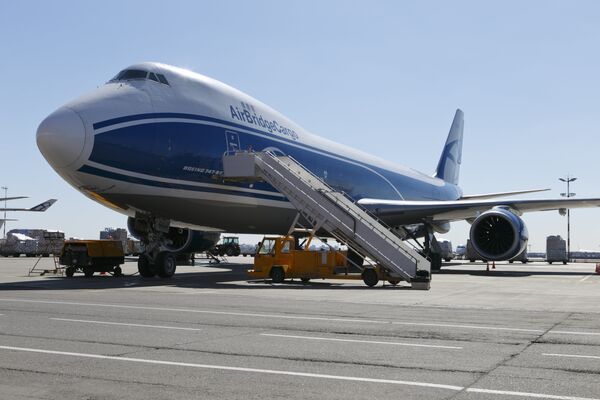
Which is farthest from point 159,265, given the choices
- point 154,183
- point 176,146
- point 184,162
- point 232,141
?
point 232,141

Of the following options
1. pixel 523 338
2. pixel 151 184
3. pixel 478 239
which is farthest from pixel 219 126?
pixel 523 338

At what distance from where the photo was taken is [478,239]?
24703 mm

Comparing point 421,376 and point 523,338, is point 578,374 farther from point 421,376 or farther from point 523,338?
point 523,338

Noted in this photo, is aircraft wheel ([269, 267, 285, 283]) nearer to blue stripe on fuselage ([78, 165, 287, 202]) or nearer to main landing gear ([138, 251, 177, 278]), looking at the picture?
blue stripe on fuselage ([78, 165, 287, 202])

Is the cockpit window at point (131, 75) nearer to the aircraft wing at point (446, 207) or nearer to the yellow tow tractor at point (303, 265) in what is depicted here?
the yellow tow tractor at point (303, 265)

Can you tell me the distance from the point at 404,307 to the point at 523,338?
13.0 feet

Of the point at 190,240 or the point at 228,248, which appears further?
the point at 228,248

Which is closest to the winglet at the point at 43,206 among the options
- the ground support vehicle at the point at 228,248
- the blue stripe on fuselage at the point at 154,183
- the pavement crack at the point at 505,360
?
the ground support vehicle at the point at 228,248

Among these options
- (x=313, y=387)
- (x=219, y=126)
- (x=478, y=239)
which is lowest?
(x=313, y=387)

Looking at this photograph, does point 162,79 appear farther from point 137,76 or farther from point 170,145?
point 170,145

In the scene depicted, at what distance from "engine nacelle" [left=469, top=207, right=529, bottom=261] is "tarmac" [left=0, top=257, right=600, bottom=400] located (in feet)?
36.8

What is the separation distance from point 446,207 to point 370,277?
9.81 meters

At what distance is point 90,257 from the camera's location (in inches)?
862

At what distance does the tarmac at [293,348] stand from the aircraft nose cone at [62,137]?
404cm
